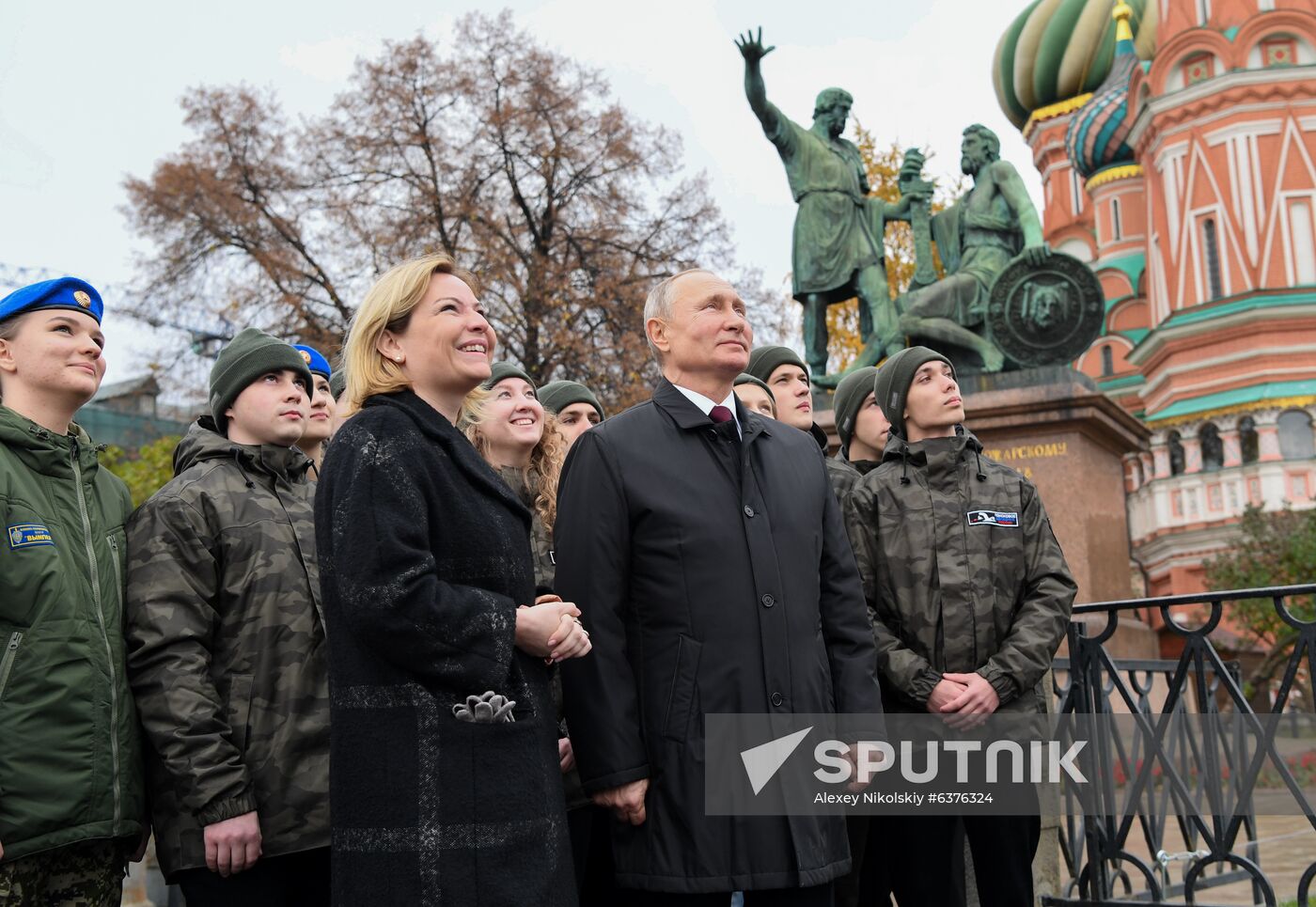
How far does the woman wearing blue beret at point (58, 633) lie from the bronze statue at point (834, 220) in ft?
34.1

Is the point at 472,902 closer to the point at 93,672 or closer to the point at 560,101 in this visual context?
the point at 93,672

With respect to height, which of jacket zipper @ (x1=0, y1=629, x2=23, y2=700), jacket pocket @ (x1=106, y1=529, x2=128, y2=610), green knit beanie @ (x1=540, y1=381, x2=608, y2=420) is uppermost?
green knit beanie @ (x1=540, y1=381, x2=608, y2=420)

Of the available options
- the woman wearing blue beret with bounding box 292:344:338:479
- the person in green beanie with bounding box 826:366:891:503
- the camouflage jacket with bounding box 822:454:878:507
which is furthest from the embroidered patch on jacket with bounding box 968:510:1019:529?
the woman wearing blue beret with bounding box 292:344:338:479

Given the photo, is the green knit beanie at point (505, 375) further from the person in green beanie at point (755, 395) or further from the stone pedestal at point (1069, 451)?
the stone pedestal at point (1069, 451)

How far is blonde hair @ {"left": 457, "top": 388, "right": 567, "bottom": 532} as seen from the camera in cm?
431

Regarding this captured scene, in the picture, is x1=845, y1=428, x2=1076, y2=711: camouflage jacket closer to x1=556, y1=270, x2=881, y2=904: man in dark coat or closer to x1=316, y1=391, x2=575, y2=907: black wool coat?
x1=556, y1=270, x2=881, y2=904: man in dark coat

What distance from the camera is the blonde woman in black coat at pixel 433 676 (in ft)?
8.08

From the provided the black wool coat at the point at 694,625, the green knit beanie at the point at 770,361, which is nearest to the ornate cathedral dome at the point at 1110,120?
the green knit beanie at the point at 770,361

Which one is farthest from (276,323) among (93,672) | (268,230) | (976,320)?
(93,672)

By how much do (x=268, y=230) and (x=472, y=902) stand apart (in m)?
21.5

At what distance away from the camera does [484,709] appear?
99.7 inches

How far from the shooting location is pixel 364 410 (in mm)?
2723

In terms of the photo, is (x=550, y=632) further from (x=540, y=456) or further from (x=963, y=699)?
(x=540, y=456)

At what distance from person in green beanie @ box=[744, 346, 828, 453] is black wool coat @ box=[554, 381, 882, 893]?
1.79 metres
